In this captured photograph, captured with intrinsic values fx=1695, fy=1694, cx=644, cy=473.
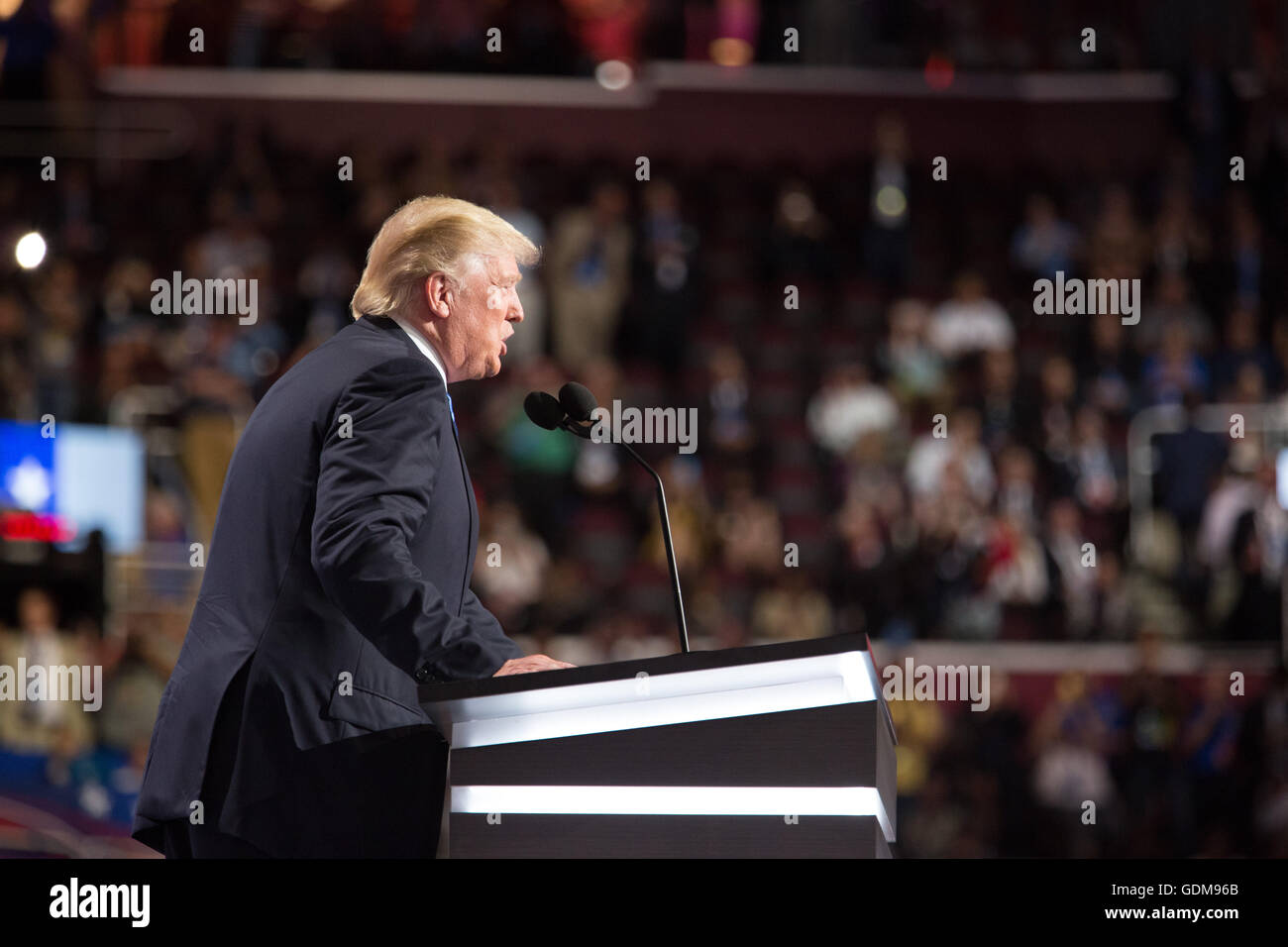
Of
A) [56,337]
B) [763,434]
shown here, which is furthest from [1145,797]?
[56,337]

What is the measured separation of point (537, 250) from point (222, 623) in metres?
0.61

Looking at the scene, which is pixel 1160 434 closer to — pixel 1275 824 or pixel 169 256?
pixel 1275 824

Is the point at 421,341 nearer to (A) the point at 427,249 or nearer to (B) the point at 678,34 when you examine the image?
(A) the point at 427,249

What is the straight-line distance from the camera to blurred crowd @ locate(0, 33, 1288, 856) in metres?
6.35

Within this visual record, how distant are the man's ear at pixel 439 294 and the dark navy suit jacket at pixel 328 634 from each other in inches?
4.9

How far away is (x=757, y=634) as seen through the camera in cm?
675

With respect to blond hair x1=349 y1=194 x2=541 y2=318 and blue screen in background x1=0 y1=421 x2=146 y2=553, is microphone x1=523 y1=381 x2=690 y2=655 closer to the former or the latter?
blond hair x1=349 y1=194 x2=541 y2=318

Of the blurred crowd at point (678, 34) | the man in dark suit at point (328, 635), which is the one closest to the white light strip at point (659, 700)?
the man in dark suit at point (328, 635)

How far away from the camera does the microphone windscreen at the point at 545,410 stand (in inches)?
85.0

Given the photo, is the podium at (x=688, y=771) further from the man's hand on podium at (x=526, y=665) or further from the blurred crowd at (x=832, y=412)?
the blurred crowd at (x=832, y=412)

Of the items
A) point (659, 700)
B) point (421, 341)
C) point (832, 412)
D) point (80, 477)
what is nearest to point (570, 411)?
A: point (421, 341)

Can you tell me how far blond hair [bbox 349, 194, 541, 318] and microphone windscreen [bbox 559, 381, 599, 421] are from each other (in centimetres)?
18

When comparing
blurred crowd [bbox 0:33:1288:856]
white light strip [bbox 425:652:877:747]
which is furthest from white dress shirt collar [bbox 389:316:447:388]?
blurred crowd [bbox 0:33:1288:856]

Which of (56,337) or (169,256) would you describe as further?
(169,256)
